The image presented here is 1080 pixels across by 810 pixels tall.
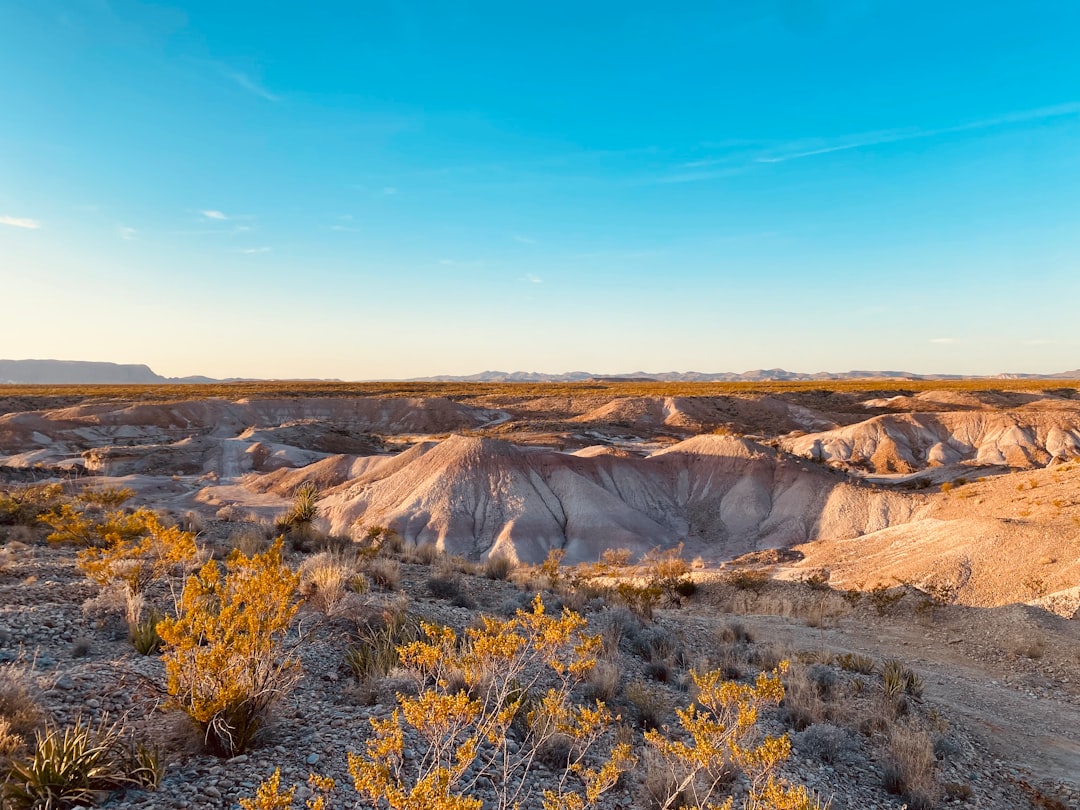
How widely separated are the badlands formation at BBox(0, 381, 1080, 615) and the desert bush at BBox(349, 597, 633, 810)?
1555 centimetres

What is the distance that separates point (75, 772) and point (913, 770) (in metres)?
7.85

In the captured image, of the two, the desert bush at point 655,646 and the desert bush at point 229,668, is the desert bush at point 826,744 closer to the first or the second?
the desert bush at point 655,646

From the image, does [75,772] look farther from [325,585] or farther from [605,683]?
[605,683]

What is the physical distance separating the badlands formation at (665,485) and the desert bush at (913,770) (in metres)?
11.2

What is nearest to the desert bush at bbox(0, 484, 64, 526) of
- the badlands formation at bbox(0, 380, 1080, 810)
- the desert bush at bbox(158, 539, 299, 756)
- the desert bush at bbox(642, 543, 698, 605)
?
the badlands formation at bbox(0, 380, 1080, 810)

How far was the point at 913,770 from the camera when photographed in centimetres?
645

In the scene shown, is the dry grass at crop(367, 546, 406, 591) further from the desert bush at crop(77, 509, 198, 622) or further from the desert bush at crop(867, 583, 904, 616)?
the desert bush at crop(867, 583, 904, 616)

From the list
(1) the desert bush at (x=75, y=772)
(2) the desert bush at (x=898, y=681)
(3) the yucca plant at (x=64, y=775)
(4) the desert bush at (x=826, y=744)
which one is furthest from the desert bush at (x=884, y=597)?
(3) the yucca plant at (x=64, y=775)

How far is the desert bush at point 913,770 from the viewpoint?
6129 millimetres

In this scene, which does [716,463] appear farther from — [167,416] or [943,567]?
[167,416]

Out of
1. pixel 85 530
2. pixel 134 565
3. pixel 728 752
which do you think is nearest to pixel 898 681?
pixel 728 752

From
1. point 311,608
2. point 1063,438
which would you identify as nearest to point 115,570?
point 311,608

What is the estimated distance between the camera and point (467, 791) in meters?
4.59

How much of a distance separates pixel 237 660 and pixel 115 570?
5.59 meters
